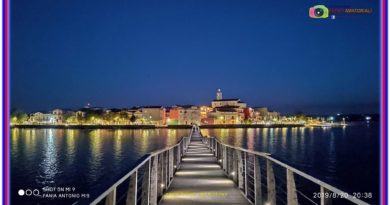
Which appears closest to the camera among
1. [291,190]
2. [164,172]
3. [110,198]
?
[110,198]

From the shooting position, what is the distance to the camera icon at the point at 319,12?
3.19m

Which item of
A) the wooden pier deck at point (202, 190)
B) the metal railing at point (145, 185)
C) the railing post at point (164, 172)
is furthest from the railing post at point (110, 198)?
the railing post at point (164, 172)

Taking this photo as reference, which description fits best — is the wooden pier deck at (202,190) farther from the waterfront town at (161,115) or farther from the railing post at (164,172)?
the waterfront town at (161,115)

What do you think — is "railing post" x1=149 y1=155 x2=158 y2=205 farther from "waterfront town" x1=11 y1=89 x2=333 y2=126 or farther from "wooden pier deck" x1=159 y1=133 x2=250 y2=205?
"waterfront town" x1=11 y1=89 x2=333 y2=126

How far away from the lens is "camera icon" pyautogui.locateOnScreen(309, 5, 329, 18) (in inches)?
126

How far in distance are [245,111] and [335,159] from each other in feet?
206

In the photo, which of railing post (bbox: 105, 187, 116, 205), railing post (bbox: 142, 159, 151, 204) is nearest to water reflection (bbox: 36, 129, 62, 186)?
railing post (bbox: 142, 159, 151, 204)

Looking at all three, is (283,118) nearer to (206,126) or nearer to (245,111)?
(245,111)

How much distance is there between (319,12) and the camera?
3.28m

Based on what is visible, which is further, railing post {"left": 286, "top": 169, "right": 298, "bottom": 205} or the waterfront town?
the waterfront town

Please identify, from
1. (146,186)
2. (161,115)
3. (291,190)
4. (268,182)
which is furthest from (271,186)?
(161,115)

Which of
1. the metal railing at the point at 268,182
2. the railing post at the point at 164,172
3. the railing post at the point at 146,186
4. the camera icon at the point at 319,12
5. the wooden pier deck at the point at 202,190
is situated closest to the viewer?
the metal railing at the point at 268,182

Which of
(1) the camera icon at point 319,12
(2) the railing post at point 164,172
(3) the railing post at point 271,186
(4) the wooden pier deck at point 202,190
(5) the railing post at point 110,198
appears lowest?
(4) the wooden pier deck at point 202,190

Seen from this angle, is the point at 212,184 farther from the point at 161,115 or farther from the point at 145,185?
the point at 161,115
